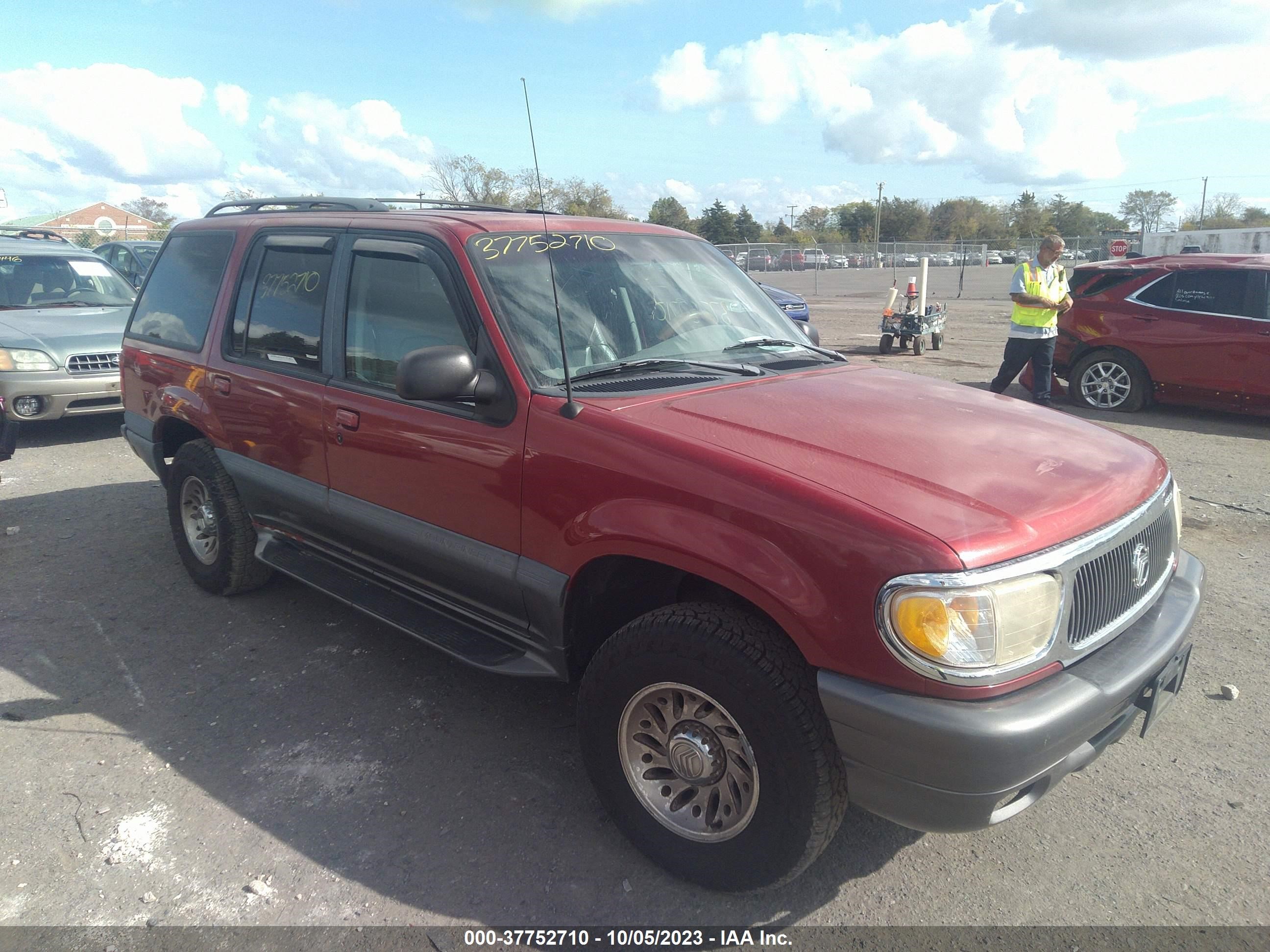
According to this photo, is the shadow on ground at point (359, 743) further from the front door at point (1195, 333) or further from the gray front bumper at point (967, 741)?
the front door at point (1195, 333)

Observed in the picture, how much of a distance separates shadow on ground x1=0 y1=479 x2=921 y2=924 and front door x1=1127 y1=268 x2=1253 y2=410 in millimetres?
7846

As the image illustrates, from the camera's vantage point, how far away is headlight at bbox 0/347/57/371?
26.1 feet

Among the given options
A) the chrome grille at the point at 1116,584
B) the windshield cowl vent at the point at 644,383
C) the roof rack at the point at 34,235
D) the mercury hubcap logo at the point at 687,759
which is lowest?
the mercury hubcap logo at the point at 687,759

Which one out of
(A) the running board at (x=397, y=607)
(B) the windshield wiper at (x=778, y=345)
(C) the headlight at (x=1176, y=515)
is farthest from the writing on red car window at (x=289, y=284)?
(C) the headlight at (x=1176, y=515)

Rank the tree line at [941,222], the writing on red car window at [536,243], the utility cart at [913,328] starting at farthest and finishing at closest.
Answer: the tree line at [941,222] → the utility cart at [913,328] → the writing on red car window at [536,243]

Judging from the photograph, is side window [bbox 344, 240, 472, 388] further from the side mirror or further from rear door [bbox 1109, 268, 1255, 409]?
Answer: rear door [bbox 1109, 268, 1255, 409]

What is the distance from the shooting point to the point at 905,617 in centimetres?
206

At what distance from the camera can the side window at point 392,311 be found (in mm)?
3221

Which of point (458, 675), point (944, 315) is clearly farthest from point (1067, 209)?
point (458, 675)

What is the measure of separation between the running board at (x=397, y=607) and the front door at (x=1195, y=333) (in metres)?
8.45

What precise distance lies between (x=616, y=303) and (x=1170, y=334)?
789cm

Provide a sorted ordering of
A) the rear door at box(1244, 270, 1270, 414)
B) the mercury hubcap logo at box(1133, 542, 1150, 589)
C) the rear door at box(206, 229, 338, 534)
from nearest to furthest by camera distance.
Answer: the mercury hubcap logo at box(1133, 542, 1150, 589)
the rear door at box(206, 229, 338, 534)
the rear door at box(1244, 270, 1270, 414)

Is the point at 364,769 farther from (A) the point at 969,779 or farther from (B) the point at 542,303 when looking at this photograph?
(A) the point at 969,779

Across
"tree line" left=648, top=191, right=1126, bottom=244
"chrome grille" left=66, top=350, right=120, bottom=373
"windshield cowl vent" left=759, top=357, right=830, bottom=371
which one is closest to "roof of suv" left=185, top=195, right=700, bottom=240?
"windshield cowl vent" left=759, top=357, right=830, bottom=371
